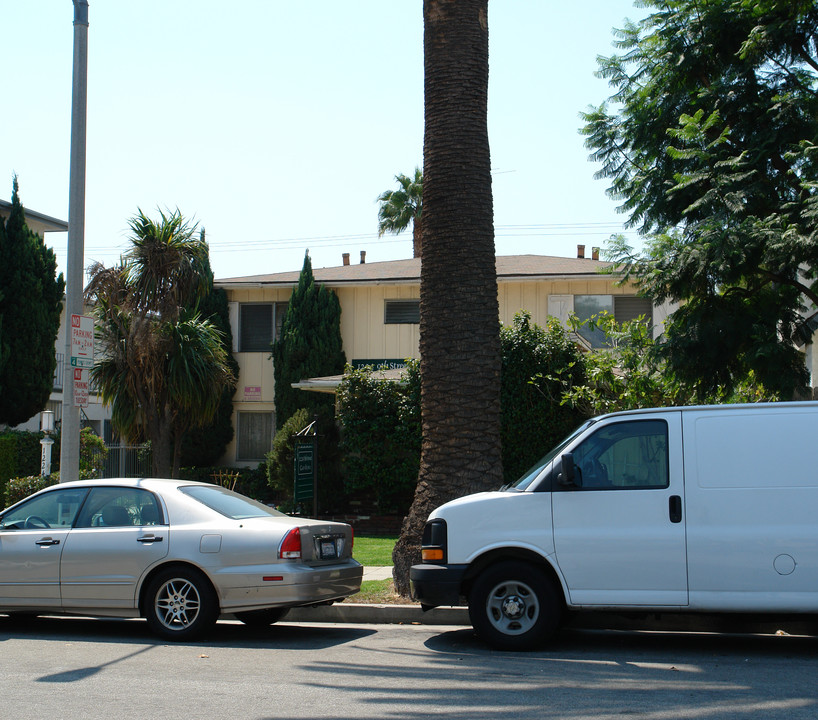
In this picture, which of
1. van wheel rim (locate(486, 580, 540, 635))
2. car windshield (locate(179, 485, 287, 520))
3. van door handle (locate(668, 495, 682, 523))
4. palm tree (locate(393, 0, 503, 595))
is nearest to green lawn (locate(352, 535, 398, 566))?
palm tree (locate(393, 0, 503, 595))

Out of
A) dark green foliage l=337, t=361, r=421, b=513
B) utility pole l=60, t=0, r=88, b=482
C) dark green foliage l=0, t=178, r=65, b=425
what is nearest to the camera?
utility pole l=60, t=0, r=88, b=482

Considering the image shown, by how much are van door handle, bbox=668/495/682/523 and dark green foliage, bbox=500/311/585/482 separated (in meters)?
10.0

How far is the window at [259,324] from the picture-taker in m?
25.9

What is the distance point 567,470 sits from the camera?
7.78 meters

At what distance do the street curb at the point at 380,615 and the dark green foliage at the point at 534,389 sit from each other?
8623 millimetres

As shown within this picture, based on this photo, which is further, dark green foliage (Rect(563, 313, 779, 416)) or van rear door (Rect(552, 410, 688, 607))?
dark green foliage (Rect(563, 313, 779, 416))

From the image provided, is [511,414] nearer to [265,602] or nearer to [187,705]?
[265,602]

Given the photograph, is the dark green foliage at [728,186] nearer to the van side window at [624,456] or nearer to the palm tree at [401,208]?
the van side window at [624,456]

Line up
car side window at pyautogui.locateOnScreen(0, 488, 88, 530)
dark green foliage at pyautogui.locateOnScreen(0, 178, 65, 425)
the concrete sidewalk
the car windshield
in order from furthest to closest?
dark green foliage at pyautogui.locateOnScreen(0, 178, 65, 425) < the concrete sidewalk < car side window at pyautogui.locateOnScreen(0, 488, 88, 530) < the car windshield

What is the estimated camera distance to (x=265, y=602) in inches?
328

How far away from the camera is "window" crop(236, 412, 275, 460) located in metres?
25.7

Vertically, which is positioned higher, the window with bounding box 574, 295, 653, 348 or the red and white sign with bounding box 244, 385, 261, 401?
the window with bounding box 574, 295, 653, 348

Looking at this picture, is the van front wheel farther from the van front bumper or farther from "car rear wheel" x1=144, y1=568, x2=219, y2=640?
"car rear wheel" x1=144, y1=568, x2=219, y2=640

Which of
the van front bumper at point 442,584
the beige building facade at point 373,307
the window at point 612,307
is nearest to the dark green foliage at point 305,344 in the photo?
the beige building facade at point 373,307
